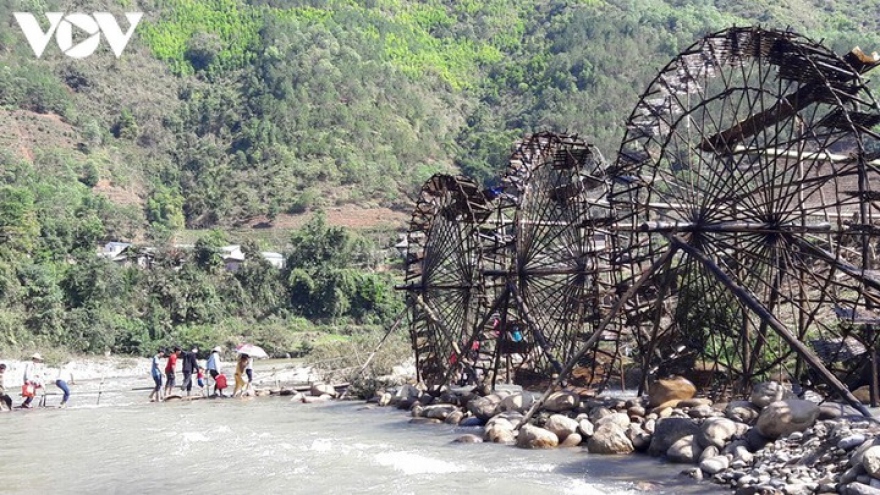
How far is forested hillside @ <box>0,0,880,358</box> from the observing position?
55.9 meters

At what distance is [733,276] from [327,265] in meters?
45.9

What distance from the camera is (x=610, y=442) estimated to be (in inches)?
675

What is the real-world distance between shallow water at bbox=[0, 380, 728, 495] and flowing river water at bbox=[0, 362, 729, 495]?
0.08 ft

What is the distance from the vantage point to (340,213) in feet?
304

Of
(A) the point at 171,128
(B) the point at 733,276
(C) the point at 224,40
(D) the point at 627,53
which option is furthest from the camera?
(C) the point at 224,40

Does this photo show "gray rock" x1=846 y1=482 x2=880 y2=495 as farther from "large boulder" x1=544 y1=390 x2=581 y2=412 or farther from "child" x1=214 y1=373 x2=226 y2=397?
"child" x1=214 y1=373 x2=226 y2=397

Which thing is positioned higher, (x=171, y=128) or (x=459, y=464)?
(x=171, y=128)

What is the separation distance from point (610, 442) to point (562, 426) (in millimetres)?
1518

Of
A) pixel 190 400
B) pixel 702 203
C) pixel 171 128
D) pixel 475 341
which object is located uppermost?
pixel 171 128

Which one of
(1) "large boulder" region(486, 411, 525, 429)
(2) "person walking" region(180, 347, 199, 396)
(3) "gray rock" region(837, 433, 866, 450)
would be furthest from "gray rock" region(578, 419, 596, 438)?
(2) "person walking" region(180, 347, 199, 396)

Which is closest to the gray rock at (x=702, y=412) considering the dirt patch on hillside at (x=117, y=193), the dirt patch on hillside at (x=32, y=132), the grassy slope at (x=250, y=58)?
the grassy slope at (x=250, y=58)

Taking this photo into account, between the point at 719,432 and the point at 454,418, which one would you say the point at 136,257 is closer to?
the point at 454,418

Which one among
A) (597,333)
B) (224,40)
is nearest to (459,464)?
(597,333)

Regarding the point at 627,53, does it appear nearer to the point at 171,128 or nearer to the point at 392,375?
the point at 171,128
